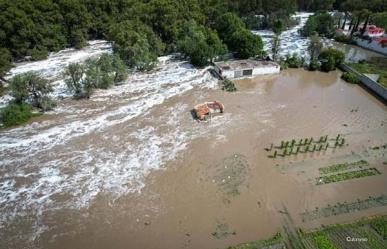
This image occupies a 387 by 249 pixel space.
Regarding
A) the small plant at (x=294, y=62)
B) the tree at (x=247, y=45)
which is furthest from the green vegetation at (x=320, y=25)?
the tree at (x=247, y=45)

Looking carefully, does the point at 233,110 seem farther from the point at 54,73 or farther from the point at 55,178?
the point at 54,73

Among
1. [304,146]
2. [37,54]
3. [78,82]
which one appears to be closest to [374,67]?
[304,146]

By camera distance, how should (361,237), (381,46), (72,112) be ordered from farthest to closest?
(381,46)
(72,112)
(361,237)

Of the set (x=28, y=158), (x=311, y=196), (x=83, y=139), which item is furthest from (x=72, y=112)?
(x=311, y=196)

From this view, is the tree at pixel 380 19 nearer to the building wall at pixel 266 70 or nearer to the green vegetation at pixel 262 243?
the building wall at pixel 266 70

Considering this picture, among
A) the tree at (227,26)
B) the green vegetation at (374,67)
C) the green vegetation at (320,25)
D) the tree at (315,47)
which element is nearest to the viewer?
the green vegetation at (374,67)

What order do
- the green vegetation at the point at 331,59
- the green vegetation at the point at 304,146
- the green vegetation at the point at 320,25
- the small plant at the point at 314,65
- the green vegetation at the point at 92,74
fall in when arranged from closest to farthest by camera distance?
the green vegetation at the point at 304,146 < the green vegetation at the point at 92,74 < the green vegetation at the point at 331,59 < the small plant at the point at 314,65 < the green vegetation at the point at 320,25

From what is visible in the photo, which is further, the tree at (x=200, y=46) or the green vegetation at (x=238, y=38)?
the green vegetation at (x=238, y=38)
